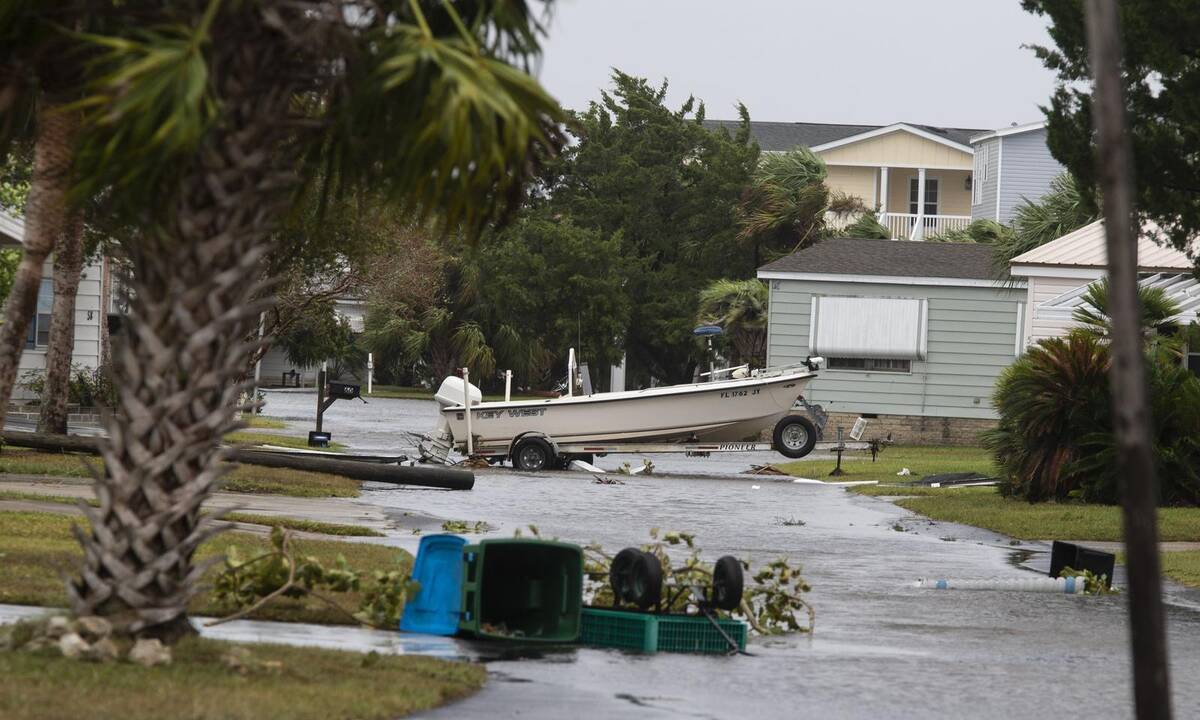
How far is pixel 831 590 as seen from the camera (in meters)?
15.8

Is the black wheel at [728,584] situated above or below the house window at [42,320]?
below

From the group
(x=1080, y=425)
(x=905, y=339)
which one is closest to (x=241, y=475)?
(x=1080, y=425)

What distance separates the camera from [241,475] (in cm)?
2430

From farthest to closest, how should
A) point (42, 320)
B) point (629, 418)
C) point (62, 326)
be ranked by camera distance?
point (42, 320), point (629, 418), point (62, 326)

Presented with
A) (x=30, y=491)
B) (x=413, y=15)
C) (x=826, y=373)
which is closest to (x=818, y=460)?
(x=826, y=373)

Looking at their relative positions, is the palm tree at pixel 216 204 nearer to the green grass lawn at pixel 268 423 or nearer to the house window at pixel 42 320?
the green grass lawn at pixel 268 423

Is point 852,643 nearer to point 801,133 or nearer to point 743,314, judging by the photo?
point 743,314

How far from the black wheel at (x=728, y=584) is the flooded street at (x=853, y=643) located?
15.6 inches

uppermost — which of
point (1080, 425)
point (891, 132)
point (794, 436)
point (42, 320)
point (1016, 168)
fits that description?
point (891, 132)

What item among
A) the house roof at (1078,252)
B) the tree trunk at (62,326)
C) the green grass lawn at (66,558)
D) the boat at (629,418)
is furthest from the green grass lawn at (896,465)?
the green grass lawn at (66,558)

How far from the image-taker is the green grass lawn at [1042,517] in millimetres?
Result: 21656

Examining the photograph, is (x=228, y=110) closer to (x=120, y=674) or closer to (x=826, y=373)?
(x=120, y=674)

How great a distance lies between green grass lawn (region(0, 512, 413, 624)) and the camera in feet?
38.0

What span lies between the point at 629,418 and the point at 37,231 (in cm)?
2225
